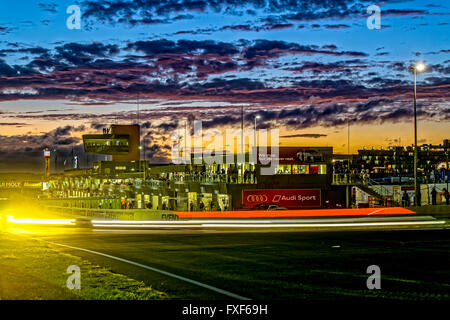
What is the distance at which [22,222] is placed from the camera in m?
32.5

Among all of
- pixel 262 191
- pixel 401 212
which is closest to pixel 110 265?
pixel 401 212

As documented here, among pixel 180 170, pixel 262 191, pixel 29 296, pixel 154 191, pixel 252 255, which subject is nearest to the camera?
pixel 29 296

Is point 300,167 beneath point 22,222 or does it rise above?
above

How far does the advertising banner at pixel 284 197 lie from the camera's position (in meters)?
44.9

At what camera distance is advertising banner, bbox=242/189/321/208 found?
44.9 metres

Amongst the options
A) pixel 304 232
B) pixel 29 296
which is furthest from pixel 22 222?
pixel 29 296

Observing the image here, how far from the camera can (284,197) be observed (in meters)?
45.6

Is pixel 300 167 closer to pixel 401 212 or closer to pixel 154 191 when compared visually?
pixel 401 212

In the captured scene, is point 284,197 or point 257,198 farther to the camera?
point 284,197
